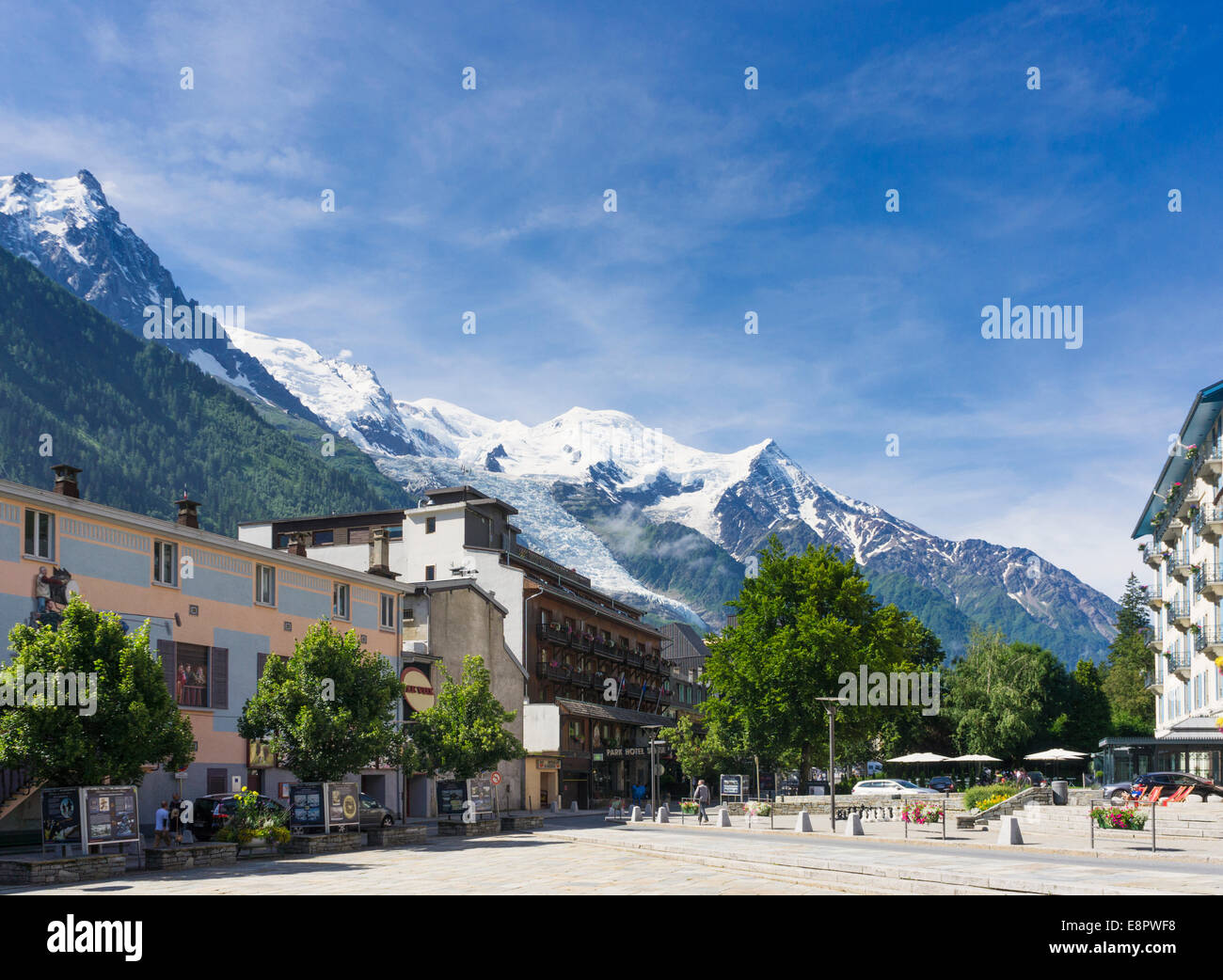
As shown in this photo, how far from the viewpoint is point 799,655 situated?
210 feet

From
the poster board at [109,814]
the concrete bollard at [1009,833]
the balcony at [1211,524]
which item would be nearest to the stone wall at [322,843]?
the poster board at [109,814]

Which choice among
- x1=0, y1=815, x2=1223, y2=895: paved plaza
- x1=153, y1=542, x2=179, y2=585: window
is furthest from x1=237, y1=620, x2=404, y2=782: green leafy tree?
x1=153, y1=542, x2=179, y2=585: window

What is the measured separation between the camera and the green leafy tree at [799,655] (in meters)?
64.1

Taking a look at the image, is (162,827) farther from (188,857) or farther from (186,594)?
(186,594)

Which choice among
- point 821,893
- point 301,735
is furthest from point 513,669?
point 821,893

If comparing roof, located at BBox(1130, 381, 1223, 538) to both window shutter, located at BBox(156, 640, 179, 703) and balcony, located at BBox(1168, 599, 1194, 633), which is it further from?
window shutter, located at BBox(156, 640, 179, 703)

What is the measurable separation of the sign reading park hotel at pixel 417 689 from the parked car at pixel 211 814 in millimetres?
19652

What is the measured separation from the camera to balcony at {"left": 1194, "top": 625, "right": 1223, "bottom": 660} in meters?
53.5

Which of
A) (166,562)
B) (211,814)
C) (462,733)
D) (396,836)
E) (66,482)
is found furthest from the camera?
(462,733)

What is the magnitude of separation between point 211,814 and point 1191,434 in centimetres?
5220

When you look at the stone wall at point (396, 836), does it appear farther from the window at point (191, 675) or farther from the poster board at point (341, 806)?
the window at point (191, 675)

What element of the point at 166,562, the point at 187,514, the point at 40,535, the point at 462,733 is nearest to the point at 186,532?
the point at 166,562

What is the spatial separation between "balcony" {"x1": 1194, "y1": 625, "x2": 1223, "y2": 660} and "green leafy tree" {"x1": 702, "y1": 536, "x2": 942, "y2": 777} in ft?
52.8

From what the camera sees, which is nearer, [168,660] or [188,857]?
[188,857]
